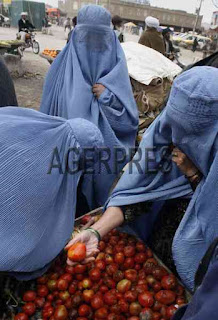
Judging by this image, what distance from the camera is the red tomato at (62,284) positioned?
158 centimetres

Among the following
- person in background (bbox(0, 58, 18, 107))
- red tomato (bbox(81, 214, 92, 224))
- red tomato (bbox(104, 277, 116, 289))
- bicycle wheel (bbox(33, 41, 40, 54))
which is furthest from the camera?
bicycle wheel (bbox(33, 41, 40, 54))

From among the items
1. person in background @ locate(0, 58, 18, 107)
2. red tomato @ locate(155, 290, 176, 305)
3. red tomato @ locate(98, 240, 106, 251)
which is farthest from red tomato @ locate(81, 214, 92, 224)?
person in background @ locate(0, 58, 18, 107)

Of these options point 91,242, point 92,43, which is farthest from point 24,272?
point 92,43

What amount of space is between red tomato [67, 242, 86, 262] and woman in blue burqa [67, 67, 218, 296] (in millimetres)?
103

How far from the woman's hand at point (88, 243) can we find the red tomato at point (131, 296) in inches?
10.5

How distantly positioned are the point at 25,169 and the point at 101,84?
152 cm

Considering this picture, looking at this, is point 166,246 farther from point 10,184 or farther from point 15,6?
point 15,6

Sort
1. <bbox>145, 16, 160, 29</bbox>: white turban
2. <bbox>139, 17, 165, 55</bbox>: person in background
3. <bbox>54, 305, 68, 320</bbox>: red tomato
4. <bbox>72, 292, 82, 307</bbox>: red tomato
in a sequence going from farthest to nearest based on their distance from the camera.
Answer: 1. <bbox>139, 17, 165, 55</bbox>: person in background
2. <bbox>145, 16, 160, 29</bbox>: white turban
3. <bbox>72, 292, 82, 307</bbox>: red tomato
4. <bbox>54, 305, 68, 320</bbox>: red tomato

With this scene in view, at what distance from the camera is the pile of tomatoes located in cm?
150

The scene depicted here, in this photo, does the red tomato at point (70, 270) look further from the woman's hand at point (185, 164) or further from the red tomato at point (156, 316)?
the woman's hand at point (185, 164)

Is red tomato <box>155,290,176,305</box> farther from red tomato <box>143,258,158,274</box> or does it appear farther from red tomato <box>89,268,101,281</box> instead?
red tomato <box>89,268,101,281</box>

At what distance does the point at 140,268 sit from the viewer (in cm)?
176

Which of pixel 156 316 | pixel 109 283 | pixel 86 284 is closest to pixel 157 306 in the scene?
pixel 156 316

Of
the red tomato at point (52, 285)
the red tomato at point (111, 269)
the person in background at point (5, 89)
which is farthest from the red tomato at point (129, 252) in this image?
the person in background at point (5, 89)
